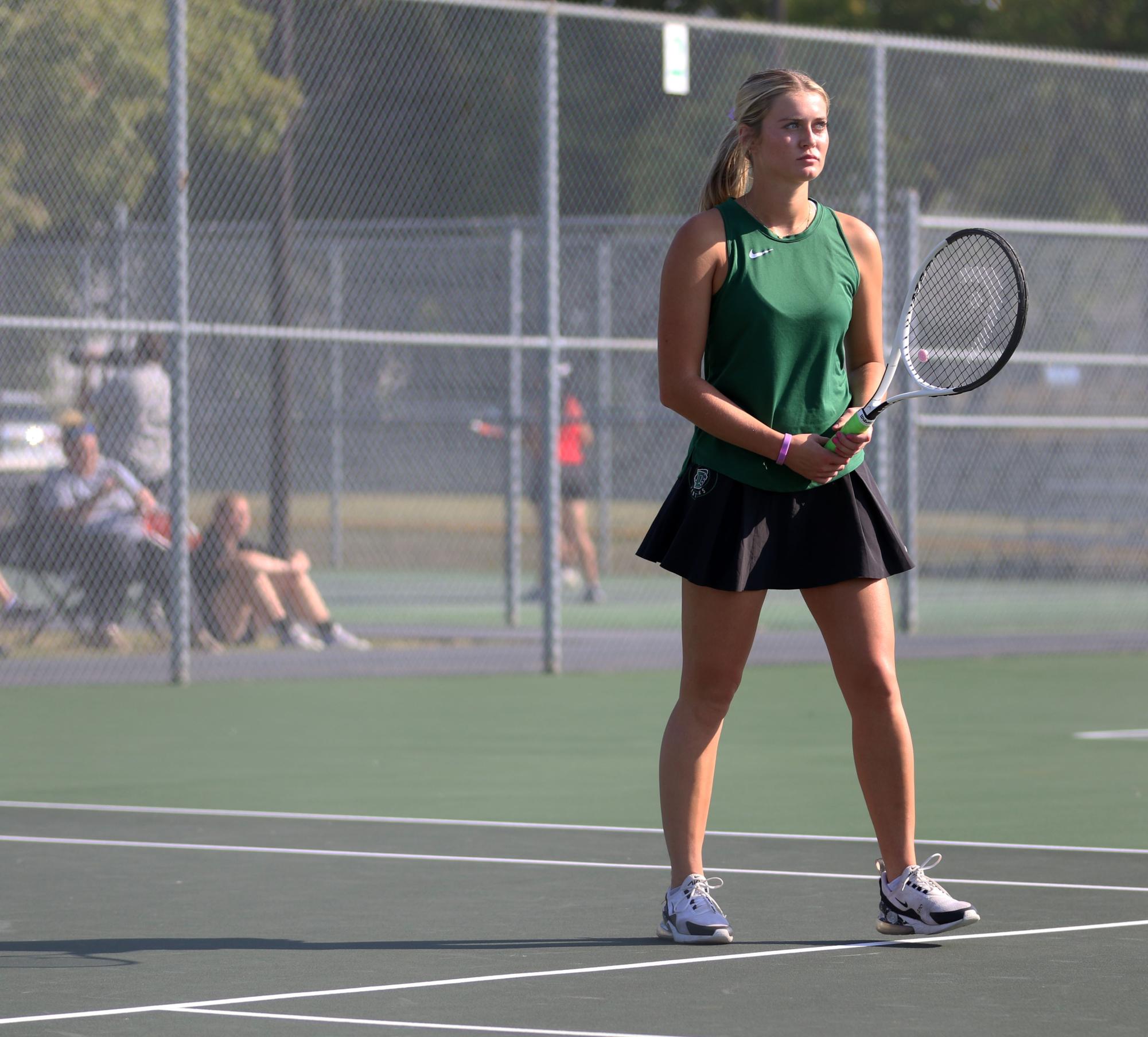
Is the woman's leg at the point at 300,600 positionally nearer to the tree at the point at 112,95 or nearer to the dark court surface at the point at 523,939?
the tree at the point at 112,95

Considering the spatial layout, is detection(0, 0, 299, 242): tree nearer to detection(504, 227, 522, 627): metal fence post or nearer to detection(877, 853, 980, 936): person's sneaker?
detection(504, 227, 522, 627): metal fence post

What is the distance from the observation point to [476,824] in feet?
24.5

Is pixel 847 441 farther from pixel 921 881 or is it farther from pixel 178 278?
pixel 178 278

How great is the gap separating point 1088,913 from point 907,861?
606 millimetres

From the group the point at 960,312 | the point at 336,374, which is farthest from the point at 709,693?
the point at 336,374

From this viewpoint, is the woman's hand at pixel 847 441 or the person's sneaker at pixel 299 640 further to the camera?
the person's sneaker at pixel 299 640

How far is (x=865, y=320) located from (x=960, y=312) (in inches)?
24.0

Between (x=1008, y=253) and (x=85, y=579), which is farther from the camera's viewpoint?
(x=85, y=579)

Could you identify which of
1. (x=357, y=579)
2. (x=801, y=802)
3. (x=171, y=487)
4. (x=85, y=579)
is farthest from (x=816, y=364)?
(x=357, y=579)

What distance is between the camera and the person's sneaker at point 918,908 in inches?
213

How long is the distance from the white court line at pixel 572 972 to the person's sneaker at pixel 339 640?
815 centimetres

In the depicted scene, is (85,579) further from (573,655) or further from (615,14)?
(615,14)

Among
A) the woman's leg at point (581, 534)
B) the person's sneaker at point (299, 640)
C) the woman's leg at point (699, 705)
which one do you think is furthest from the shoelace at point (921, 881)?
the woman's leg at point (581, 534)

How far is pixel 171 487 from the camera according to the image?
38.5ft
